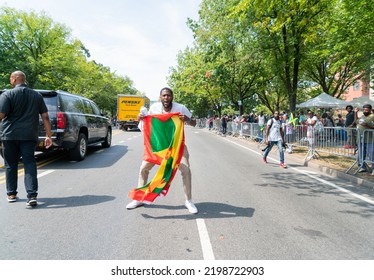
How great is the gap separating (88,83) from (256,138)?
37.7 meters

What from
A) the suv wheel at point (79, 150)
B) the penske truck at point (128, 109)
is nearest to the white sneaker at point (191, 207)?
the suv wheel at point (79, 150)

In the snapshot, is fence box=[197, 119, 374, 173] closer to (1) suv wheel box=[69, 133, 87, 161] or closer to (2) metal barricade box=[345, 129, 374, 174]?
(2) metal barricade box=[345, 129, 374, 174]

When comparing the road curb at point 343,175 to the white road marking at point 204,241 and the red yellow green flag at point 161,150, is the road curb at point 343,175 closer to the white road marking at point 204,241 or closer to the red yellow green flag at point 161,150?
the white road marking at point 204,241

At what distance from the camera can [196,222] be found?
4160 mm

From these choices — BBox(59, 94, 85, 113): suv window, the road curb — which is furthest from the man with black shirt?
the road curb

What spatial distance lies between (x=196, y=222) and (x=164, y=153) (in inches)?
45.7

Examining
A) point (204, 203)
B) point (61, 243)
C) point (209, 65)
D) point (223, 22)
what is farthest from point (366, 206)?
point (209, 65)

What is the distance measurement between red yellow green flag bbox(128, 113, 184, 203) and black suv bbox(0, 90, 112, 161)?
449 cm

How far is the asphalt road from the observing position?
3.27 m

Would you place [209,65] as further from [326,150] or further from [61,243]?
[61,243]

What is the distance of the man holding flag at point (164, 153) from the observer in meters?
4.56

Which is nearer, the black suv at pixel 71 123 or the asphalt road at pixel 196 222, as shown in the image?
the asphalt road at pixel 196 222

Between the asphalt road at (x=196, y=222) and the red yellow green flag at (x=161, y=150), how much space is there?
1.06 feet

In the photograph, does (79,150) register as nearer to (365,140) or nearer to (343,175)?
(343,175)
